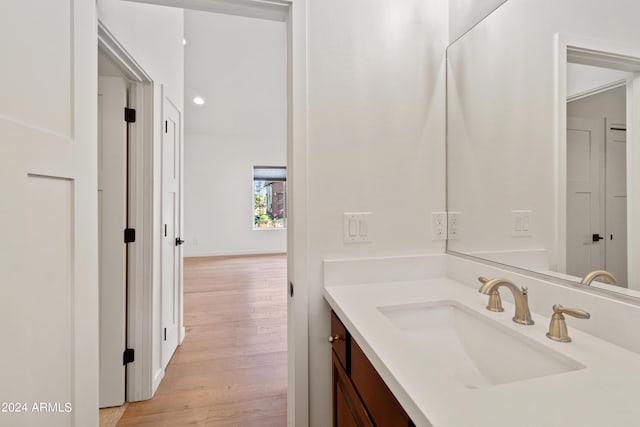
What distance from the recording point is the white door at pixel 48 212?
621 millimetres

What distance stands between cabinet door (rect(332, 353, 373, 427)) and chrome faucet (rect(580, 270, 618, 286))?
0.71 m

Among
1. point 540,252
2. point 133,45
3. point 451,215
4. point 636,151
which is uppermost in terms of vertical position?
point 133,45

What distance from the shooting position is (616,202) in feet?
2.43

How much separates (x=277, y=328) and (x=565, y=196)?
8.12ft

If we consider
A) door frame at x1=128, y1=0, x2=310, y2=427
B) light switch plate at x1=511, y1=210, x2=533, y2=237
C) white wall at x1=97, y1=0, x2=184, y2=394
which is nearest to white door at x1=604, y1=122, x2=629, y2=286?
light switch plate at x1=511, y1=210, x2=533, y2=237

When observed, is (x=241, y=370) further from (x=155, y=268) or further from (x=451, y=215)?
(x=451, y=215)

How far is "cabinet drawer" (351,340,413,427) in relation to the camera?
1.90 feet

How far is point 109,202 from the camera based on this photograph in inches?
65.8

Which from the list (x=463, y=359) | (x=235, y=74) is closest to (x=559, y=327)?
(x=463, y=359)

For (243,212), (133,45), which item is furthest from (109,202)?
(243,212)

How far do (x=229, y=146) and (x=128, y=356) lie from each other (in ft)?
16.8

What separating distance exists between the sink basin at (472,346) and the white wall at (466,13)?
1.14 meters

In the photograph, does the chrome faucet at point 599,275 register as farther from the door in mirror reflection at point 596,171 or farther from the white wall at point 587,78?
the white wall at point 587,78

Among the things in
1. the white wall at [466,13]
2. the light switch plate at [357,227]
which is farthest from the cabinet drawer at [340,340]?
the white wall at [466,13]
